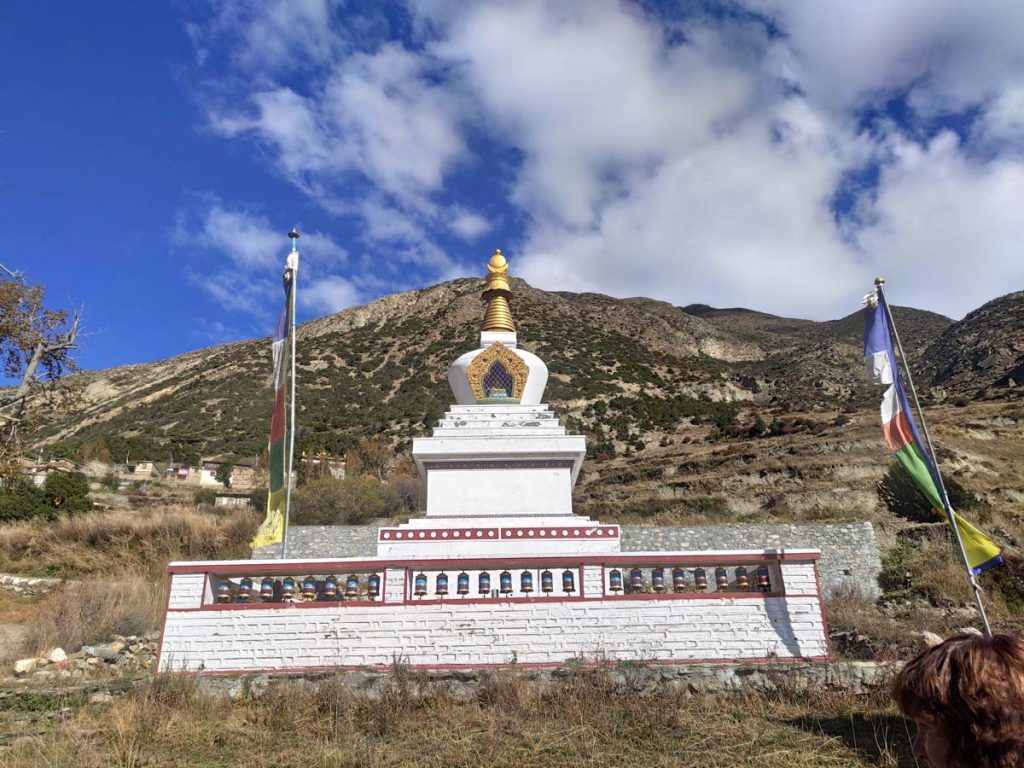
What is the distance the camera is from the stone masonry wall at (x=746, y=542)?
1766 centimetres

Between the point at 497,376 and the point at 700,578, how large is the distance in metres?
5.84

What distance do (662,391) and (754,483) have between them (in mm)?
27610

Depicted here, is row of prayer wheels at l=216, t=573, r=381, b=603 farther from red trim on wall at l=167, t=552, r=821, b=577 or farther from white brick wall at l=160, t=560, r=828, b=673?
white brick wall at l=160, t=560, r=828, b=673

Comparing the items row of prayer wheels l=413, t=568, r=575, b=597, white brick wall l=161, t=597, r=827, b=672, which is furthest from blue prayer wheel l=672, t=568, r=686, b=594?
row of prayer wheels l=413, t=568, r=575, b=597

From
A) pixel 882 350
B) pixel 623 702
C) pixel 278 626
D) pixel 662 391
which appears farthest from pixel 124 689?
pixel 662 391

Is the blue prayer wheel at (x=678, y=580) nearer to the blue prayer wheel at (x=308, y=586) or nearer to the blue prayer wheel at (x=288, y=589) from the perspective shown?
the blue prayer wheel at (x=308, y=586)

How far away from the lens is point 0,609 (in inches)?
695

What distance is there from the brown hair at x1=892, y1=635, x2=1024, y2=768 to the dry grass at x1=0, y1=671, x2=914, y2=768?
4.26 m

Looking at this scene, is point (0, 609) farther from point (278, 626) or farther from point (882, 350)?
point (882, 350)

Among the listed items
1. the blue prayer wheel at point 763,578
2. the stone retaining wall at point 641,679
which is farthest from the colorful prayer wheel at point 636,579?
the blue prayer wheel at point 763,578

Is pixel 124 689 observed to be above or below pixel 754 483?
below

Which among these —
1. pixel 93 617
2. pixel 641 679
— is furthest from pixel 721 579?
pixel 93 617

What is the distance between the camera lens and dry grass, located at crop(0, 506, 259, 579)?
20.7 metres

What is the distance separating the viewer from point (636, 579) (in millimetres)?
9648
